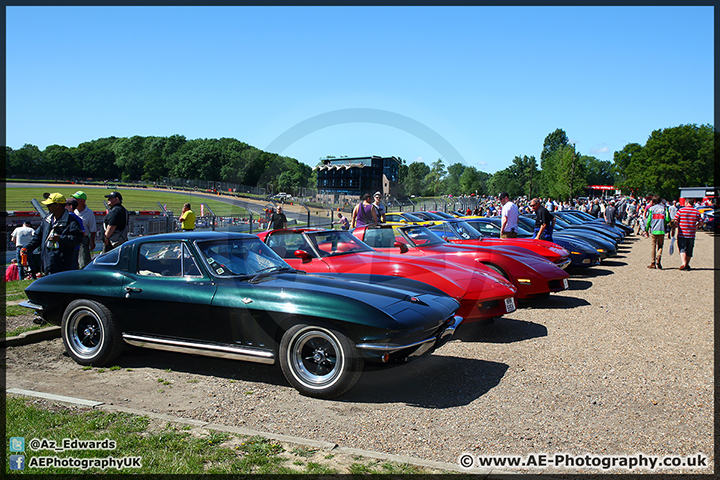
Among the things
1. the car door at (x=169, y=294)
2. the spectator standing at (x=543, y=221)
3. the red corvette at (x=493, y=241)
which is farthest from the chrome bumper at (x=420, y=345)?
the spectator standing at (x=543, y=221)

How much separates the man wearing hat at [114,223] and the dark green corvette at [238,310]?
3.73 meters

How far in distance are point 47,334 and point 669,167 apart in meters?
76.9

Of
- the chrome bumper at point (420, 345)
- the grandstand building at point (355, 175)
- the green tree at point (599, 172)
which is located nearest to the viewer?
the chrome bumper at point (420, 345)

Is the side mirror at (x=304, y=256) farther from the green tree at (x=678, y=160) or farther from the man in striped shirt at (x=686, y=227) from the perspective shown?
the green tree at (x=678, y=160)

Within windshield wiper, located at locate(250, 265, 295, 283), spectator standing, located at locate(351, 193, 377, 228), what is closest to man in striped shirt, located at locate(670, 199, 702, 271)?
spectator standing, located at locate(351, 193, 377, 228)

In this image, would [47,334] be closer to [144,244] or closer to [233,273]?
[144,244]

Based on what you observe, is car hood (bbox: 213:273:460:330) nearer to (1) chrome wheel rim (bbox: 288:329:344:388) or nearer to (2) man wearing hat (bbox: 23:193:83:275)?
(1) chrome wheel rim (bbox: 288:329:344:388)

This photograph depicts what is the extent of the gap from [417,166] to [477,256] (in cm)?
3022

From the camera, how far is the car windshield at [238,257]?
4920mm

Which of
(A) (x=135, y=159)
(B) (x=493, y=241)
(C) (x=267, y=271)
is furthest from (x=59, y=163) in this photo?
(C) (x=267, y=271)

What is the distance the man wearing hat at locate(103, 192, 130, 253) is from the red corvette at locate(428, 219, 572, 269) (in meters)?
6.08

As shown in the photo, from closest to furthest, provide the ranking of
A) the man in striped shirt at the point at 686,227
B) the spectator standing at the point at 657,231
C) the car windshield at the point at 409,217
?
1. the man in striped shirt at the point at 686,227
2. the spectator standing at the point at 657,231
3. the car windshield at the point at 409,217

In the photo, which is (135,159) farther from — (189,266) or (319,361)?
(319,361)

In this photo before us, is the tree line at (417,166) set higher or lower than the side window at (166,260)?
higher
